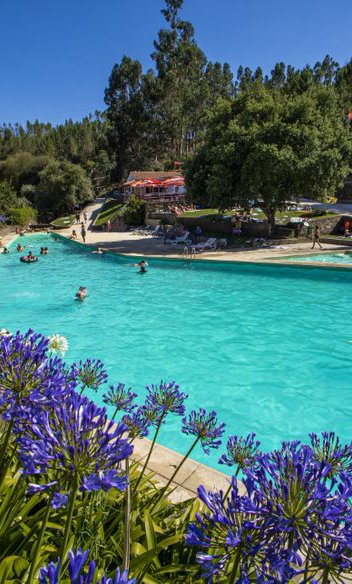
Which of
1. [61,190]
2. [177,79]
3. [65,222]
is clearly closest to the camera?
[65,222]

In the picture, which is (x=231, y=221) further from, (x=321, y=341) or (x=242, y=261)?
(x=321, y=341)

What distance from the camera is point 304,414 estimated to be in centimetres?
1043

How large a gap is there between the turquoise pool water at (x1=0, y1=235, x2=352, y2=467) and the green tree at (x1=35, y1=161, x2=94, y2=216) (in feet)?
121

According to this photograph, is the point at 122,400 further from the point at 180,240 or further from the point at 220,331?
the point at 180,240

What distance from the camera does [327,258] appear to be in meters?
25.1

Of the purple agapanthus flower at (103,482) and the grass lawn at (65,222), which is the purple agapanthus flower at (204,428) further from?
the grass lawn at (65,222)

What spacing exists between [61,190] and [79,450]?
6379cm

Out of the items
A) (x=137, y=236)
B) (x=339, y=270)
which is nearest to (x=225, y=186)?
(x=339, y=270)

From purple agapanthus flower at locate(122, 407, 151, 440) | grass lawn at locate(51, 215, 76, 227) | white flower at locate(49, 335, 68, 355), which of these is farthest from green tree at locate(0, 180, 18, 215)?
purple agapanthus flower at locate(122, 407, 151, 440)

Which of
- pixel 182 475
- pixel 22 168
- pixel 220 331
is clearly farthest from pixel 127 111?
pixel 182 475

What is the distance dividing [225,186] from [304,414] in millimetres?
20206

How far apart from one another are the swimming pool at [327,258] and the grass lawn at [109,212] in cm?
2815

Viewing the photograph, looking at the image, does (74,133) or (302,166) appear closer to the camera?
(302,166)

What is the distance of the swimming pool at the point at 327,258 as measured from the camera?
2431 cm
